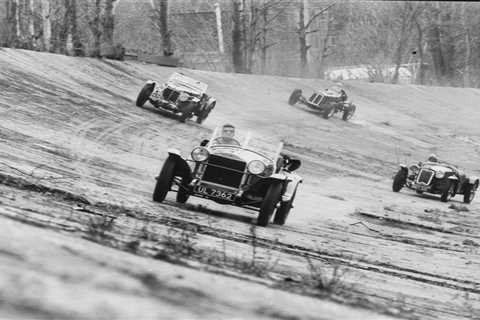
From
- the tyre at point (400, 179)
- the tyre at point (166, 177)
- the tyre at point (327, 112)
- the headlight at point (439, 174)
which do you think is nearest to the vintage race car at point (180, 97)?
the tyre at point (400, 179)

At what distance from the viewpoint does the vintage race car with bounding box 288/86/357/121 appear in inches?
1538

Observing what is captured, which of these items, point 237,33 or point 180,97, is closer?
point 180,97

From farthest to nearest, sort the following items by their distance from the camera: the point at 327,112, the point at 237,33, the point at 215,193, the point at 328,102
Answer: the point at 237,33 → the point at 328,102 → the point at 327,112 → the point at 215,193

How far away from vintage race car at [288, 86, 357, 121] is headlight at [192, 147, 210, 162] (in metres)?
26.7

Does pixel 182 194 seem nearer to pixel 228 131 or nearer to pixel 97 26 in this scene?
pixel 228 131

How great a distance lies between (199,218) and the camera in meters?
11.1

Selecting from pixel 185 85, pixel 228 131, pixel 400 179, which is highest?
pixel 228 131

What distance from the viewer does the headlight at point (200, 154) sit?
1256 cm

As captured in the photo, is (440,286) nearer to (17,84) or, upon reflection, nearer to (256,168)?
(256,168)

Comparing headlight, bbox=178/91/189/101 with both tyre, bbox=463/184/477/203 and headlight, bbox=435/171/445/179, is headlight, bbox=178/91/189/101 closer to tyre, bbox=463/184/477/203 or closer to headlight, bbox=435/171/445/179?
headlight, bbox=435/171/445/179

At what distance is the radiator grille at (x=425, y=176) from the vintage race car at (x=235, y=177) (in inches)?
389

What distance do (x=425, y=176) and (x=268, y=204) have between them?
11742 mm

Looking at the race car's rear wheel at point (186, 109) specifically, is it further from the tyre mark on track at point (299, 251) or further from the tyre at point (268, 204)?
the tyre mark on track at point (299, 251)

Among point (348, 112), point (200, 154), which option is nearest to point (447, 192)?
point (200, 154)
